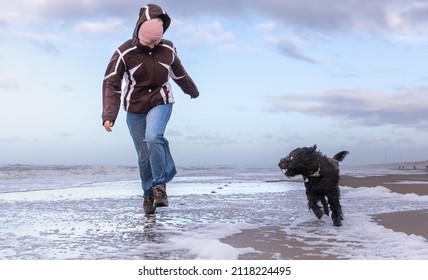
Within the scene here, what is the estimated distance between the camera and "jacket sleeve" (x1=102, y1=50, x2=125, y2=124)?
21.2ft

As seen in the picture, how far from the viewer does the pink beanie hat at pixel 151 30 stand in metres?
6.28

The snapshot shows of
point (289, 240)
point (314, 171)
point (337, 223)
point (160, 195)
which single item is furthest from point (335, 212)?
point (160, 195)

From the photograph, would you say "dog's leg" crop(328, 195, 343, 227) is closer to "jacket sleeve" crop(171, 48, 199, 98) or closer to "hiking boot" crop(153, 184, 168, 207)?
"hiking boot" crop(153, 184, 168, 207)

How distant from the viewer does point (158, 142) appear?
6469 mm

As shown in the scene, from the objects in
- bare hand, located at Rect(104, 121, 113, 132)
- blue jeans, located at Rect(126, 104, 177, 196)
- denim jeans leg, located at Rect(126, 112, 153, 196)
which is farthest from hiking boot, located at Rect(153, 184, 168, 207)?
bare hand, located at Rect(104, 121, 113, 132)

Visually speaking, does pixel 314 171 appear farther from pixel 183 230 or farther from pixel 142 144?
pixel 142 144

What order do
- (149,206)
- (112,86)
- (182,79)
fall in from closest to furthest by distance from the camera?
(112,86) < (149,206) < (182,79)

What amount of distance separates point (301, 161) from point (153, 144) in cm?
176

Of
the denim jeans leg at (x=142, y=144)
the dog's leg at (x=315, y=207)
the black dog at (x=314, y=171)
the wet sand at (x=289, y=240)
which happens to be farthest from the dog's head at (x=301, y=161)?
the denim jeans leg at (x=142, y=144)

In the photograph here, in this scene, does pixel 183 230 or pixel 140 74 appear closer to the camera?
pixel 183 230

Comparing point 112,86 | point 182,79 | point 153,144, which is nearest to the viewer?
point 153,144
